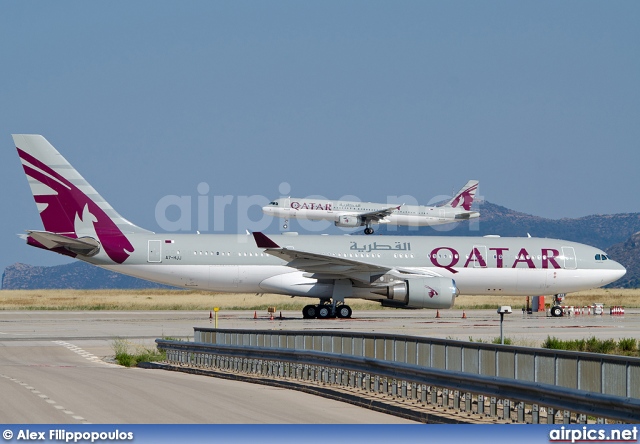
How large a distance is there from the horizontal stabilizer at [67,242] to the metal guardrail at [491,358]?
20199mm

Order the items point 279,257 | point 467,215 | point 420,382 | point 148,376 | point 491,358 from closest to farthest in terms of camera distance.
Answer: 1. point 491,358
2. point 420,382
3. point 148,376
4. point 279,257
5. point 467,215

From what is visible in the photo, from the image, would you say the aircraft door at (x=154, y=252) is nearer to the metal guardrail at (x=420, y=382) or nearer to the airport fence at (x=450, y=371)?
the metal guardrail at (x=420, y=382)

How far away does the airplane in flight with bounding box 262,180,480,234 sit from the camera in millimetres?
87812

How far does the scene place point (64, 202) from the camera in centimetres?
4275

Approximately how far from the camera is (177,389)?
1702 cm

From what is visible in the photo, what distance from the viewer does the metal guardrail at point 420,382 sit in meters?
11.1

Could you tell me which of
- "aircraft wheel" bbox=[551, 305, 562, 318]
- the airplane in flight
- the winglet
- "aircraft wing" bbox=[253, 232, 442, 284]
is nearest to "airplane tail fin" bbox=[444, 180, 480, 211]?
the airplane in flight

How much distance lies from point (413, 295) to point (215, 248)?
344 inches

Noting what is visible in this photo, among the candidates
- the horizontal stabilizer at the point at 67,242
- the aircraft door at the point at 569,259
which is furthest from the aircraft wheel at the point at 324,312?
the aircraft door at the point at 569,259

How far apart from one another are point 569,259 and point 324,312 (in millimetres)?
11287

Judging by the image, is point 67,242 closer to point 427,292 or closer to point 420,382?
point 427,292

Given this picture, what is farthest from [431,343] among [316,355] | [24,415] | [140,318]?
[140,318]

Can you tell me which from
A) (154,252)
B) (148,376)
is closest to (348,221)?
(154,252)

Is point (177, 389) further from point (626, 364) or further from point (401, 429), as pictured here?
point (626, 364)
